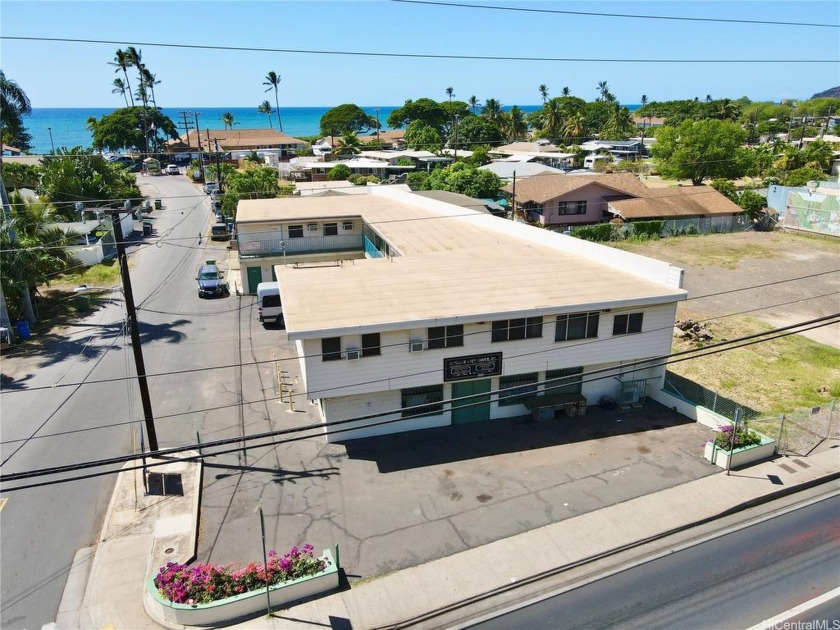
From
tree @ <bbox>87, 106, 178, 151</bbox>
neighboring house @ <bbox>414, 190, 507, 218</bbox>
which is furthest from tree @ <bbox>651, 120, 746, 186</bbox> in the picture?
tree @ <bbox>87, 106, 178, 151</bbox>

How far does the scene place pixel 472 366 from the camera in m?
20.2

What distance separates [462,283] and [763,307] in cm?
2136

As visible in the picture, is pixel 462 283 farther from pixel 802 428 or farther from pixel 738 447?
pixel 802 428

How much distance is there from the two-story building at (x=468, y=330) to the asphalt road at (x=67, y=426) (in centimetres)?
688

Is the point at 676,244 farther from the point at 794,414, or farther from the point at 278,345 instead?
the point at 278,345

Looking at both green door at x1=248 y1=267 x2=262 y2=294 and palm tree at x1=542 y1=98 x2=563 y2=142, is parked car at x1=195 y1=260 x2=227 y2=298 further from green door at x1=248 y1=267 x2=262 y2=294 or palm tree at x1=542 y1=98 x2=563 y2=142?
palm tree at x1=542 y1=98 x2=563 y2=142

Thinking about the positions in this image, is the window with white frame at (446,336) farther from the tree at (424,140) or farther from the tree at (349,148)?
the tree at (349,148)

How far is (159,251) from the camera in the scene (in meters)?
47.8

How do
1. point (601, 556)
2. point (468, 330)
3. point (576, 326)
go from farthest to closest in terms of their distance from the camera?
point (576, 326) < point (468, 330) < point (601, 556)

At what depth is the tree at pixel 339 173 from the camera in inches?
2894

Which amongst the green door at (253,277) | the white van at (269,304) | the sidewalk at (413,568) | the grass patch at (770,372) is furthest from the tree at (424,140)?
the sidewalk at (413,568)

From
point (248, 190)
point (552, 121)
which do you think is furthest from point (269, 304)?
point (552, 121)

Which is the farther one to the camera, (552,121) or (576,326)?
(552,121)

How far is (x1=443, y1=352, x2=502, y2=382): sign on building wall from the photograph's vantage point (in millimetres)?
20016
